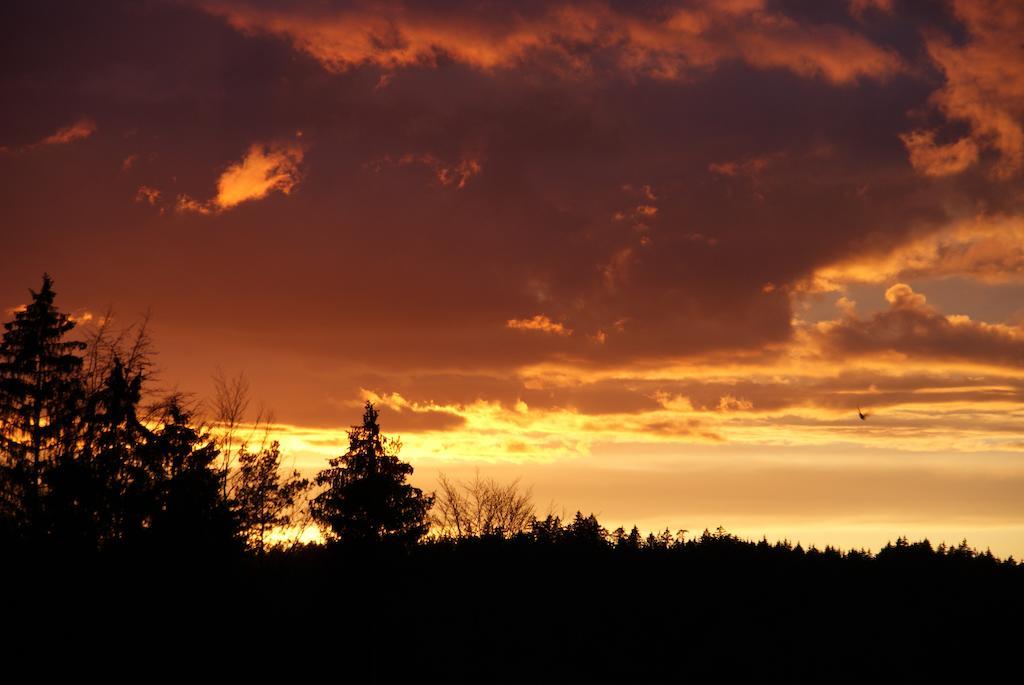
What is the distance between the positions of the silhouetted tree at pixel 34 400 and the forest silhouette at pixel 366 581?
97 mm

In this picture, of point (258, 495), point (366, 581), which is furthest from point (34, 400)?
point (366, 581)

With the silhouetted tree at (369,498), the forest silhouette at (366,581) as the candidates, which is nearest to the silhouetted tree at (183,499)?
the forest silhouette at (366,581)

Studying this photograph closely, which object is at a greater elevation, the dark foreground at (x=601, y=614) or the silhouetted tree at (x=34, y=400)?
the silhouetted tree at (x=34, y=400)

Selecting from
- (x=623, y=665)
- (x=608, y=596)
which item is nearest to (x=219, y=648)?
(x=623, y=665)

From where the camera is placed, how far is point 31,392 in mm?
30609

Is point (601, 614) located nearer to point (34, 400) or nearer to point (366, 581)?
point (366, 581)

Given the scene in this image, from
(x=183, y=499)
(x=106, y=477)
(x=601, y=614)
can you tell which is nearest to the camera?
(x=106, y=477)

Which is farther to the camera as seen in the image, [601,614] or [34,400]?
[601,614]

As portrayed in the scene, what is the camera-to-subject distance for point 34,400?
30.4m

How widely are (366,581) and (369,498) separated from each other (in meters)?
5.72

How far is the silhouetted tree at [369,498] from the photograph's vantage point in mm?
52875

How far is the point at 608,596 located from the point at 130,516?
1254 inches

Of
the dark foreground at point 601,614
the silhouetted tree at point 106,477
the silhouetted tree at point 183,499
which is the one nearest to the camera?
the silhouetted tree at point 106,477

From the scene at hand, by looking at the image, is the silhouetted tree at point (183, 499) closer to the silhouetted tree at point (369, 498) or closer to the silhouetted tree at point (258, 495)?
the silhouetted tree at point (258, 495)
